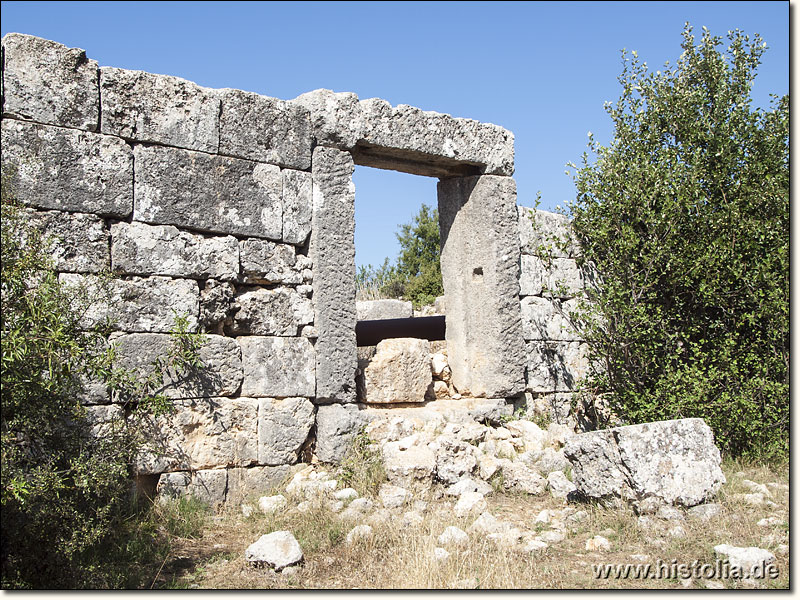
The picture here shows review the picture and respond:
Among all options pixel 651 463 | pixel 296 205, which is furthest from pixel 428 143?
pixel 651 463

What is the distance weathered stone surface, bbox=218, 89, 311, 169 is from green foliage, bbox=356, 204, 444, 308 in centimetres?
710

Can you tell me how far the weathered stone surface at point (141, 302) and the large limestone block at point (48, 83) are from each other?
3.83 ft

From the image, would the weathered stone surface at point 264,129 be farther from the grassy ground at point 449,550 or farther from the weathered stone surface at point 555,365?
the weathered stone surface at point 555,365

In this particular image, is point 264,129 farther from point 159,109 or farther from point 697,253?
point 697,253

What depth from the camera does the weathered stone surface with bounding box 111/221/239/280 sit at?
6141 millimetres

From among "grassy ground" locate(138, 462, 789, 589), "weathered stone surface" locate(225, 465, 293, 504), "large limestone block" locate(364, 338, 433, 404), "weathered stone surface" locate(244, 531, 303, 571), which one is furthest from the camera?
"large limestone block" locate(364, 338, 433, 404)

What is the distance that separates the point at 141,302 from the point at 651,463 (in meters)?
3.91

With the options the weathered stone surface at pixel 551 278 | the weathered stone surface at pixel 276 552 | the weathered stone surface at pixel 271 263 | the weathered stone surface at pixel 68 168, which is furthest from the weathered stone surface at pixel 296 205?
the weathered stone surface at pixel 276 552

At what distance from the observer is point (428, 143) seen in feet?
25.3

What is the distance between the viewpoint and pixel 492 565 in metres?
4.80

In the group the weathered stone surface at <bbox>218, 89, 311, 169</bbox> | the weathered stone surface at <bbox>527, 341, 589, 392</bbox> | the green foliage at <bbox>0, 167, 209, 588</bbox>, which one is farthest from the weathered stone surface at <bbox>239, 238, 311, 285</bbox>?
the weathered stone surface at <bbox>527, 341, 589, 392</bbox>

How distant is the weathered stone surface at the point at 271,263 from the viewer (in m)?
6.73

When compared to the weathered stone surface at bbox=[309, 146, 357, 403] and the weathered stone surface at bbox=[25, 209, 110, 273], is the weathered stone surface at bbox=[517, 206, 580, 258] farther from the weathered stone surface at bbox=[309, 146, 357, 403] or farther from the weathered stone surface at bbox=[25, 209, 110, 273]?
the weathered stone surface at bbox=[25, 209, 110, 273]

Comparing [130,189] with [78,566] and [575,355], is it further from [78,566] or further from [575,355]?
[575,355]
